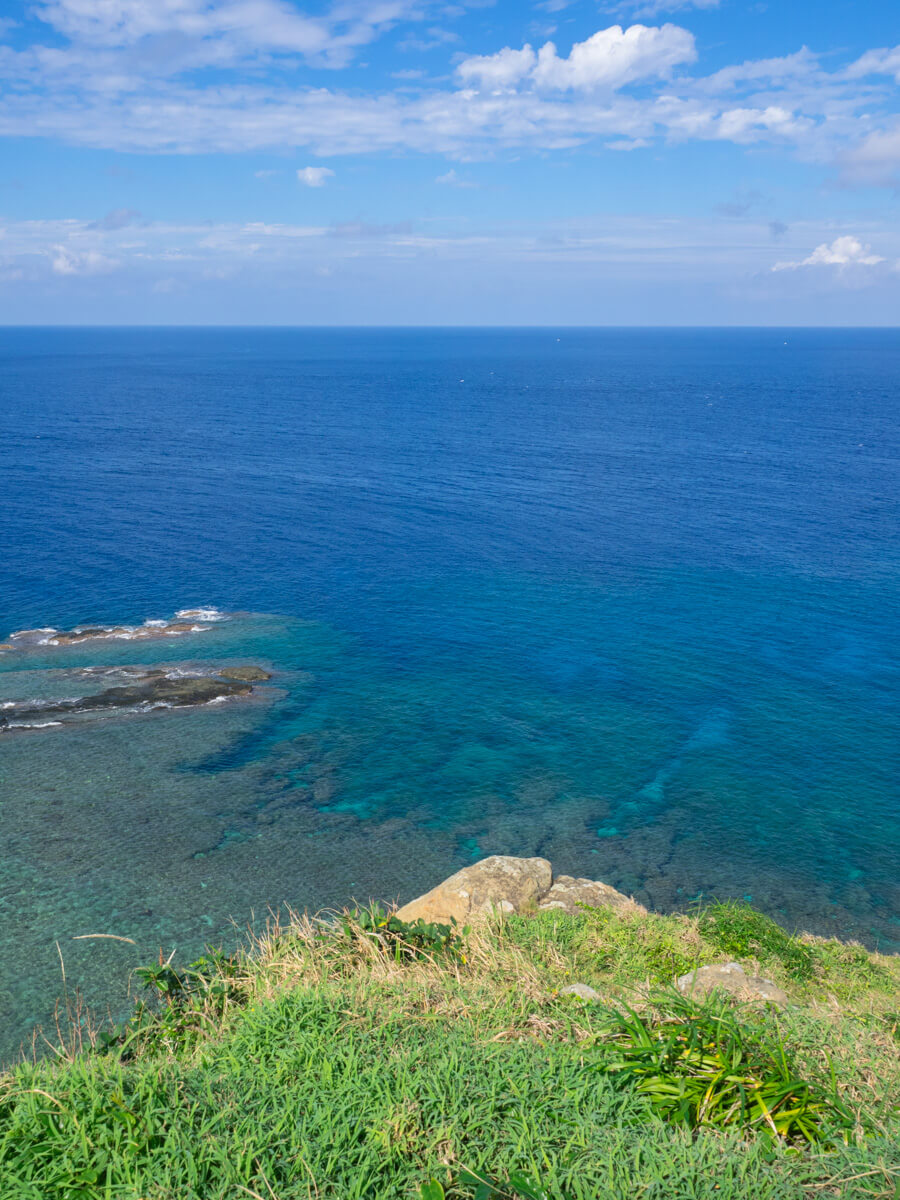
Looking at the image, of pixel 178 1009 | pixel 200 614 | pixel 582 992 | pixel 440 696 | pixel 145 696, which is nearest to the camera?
pixel 178 1009

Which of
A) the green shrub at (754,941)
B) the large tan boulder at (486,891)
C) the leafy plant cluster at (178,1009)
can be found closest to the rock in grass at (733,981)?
the green shrub at (754,941)

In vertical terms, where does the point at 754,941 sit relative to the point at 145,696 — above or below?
above

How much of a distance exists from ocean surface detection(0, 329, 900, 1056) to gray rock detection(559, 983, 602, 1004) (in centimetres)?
2167

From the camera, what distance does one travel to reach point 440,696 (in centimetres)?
5850

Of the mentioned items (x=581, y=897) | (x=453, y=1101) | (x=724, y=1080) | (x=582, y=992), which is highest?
(x=724, y=1080)

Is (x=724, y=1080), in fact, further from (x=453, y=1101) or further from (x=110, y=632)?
(x=110, y=632)

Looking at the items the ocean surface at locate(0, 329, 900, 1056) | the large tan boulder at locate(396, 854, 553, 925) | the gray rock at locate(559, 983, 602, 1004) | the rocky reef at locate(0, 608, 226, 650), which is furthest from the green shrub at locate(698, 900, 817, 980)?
the rocky reef at locate(0, 608, 226, 650)

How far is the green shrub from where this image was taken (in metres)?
28.0

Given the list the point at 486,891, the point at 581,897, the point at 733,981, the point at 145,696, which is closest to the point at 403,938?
the point at 733,981

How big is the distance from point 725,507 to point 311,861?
79.8 meters

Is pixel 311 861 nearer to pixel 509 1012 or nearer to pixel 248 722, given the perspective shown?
pixel 248 722

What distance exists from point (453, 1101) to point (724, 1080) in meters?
3.82

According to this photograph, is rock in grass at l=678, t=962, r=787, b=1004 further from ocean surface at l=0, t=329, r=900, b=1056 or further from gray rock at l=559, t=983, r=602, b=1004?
ocean surface at l=0, t=329, r=900, b=1056

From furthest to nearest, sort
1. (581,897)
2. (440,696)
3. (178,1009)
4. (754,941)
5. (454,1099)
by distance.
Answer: (440,696), (581,897), (754,941), (178,1009), (454,1099)
